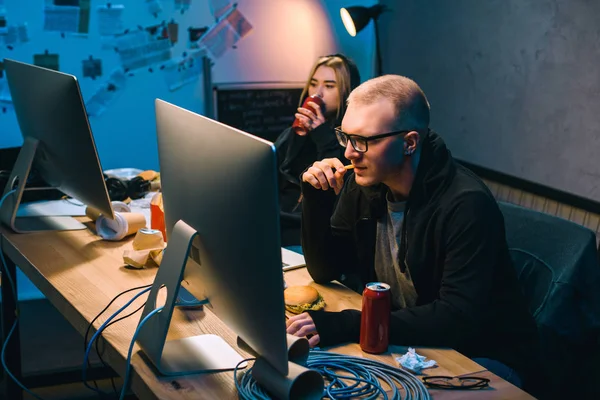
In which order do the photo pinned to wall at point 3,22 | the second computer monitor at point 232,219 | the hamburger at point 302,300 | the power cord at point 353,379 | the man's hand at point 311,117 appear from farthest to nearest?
the photo pinned to wall at point 3,22
the man's hand at point 311,117
the hamburger at point 302,300
the power cord at point 353,379
the second computer monitor at point 232,219

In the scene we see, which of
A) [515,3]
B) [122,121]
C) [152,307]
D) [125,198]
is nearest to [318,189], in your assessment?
[152,307]

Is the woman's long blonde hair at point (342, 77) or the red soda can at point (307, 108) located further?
the woman's long blonde hair at point (342, 77)

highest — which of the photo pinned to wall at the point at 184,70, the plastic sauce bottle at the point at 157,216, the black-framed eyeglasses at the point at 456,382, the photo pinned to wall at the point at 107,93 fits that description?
the photo pinned to wall at the point at 184,70

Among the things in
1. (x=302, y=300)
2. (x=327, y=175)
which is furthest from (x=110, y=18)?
(x=302, y=300)

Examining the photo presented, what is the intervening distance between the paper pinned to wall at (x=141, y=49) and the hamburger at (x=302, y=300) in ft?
7.52

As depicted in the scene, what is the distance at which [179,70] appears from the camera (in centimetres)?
384

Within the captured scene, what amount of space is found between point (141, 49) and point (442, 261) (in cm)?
249

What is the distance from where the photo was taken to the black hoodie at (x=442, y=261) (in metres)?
1.57

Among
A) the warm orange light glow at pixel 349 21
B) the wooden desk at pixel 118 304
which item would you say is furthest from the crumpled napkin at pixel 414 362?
the warm orange light glow at pixel 349 21

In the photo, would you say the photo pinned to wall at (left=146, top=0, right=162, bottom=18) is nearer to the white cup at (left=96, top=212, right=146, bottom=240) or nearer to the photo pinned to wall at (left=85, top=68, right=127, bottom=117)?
the photo pinned to wall at (left=85, top=68, right=127, bottom=117)

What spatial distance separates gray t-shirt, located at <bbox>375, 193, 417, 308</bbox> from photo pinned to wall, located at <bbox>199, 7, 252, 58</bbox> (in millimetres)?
2270

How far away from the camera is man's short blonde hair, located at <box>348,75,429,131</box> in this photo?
5.75ft

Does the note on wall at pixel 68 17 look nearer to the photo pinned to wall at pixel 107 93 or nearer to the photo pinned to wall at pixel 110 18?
the photo pinned to wall at pixel 110 18

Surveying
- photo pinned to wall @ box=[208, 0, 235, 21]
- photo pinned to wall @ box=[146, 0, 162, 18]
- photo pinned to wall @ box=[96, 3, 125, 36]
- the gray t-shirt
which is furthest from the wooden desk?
photo pinned to wall @ box=[208, 0, 235, 21]
